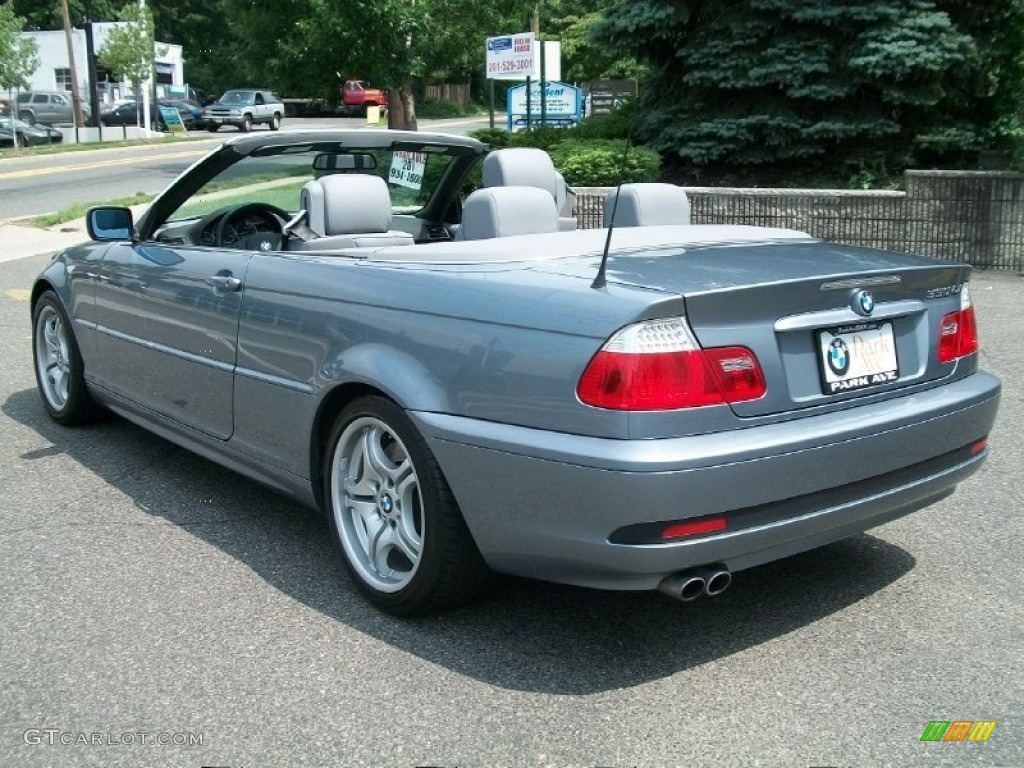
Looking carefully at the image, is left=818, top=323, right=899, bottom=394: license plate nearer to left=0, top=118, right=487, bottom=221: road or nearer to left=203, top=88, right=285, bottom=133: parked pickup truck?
left=0, top=118, right=487, bottom=221: road

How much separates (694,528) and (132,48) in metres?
41.2

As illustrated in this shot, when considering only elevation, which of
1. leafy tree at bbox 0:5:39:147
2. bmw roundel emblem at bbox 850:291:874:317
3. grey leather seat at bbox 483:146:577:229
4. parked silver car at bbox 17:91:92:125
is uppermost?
leafy tree at bbox 0:5:39:147

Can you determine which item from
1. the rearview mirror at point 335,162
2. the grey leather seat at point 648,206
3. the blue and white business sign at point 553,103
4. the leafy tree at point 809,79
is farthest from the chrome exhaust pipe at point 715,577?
the blue and white business sign at point 553,103

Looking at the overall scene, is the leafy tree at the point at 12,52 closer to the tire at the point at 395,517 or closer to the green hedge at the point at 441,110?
the green hedge at the point at 441,110

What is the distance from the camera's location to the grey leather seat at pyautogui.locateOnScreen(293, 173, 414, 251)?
4.32 meters

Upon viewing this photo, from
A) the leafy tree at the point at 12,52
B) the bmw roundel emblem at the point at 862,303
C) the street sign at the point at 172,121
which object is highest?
the leafy tree at the point at 12,52

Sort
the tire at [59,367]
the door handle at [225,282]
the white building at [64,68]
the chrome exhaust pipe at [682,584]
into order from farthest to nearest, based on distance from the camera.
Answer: the white building at [64,68] → the tire at [59,367] → the door handle at [225,282] → the chrome exhaust pipe at [682,584]

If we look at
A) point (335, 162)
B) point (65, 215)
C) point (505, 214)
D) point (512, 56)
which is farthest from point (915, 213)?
Answer: point (65, 215)

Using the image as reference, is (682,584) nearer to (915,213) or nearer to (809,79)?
(915,213)

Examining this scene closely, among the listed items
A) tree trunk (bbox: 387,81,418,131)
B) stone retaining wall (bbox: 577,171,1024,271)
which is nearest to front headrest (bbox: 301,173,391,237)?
stone retaining wall (bbox: 577,171,1024,271)

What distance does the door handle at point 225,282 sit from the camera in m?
4.25

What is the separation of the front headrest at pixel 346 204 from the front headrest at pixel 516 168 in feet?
1.74

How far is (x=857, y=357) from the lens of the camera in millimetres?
3322

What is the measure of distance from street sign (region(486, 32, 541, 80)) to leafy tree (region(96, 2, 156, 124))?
2698 cm
